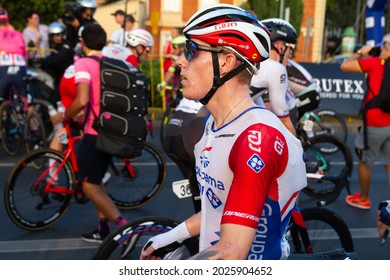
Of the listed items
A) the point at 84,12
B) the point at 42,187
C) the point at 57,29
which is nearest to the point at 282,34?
the point at 42,187

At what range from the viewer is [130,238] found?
362 centimetres

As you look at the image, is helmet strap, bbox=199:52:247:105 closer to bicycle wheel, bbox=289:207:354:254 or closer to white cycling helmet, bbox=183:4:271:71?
white cycling helmet, bbox=183:4:271:71

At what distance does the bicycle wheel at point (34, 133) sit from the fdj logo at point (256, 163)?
7257 mm

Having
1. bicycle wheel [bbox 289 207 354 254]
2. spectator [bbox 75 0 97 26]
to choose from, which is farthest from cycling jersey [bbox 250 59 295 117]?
spectator [bbox 75 0 97 26]

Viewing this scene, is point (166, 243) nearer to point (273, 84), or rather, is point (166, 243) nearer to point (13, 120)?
point (273, 84)

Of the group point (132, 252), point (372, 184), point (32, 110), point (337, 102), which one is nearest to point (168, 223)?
point (132, 252)

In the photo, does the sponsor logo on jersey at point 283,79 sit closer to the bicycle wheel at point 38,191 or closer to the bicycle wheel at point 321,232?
the bicycle wheel at point 321,232

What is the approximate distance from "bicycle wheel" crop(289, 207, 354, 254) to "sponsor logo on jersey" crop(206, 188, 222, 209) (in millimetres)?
1932

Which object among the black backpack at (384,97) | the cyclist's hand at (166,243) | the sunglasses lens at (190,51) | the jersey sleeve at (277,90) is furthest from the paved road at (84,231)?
the sunglasses lens at (190,51)

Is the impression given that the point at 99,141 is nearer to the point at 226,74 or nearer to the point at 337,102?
the point at 226,74

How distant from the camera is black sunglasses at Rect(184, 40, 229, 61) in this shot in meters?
2.26

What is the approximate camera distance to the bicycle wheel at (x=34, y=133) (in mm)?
8898

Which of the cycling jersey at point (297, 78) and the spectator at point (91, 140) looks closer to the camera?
the spectator at point (91, 140)

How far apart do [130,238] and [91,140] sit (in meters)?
1.85
